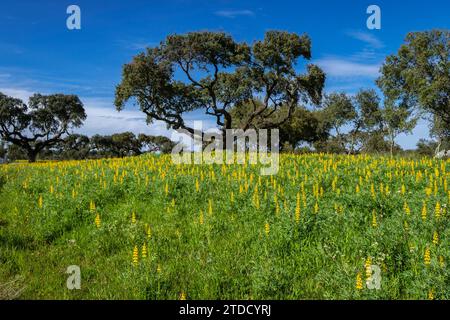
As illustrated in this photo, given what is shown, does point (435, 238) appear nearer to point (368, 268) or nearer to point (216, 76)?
point (368, 268)

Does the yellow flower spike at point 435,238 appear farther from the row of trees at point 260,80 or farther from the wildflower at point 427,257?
the row of trees at point 260,80

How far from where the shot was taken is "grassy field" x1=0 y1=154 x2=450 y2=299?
18.7ft

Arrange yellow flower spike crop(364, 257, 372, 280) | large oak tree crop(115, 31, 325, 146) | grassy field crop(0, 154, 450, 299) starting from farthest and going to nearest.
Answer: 1. large oak tree crop(115, 31, 325, 146)
2. grassy field crop(0, 154, 450, 299)
3. yellow flower spike crop(364, 257, 372, 280)

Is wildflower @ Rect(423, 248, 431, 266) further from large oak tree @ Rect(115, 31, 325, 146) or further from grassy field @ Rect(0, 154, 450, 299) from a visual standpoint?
large oak tree @ Rect(115, 31, 325, 146)

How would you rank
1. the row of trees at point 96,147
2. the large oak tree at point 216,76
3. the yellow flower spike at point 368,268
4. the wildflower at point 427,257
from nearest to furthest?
the yellow flower spike at point 368,268 < the wildflower at point 427,257 < the large oak tree at point 216,76 < the row of trees at point 96,147

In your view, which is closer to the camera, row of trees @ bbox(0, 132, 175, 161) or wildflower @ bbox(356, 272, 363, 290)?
wildflower @ bbox(356, 272, 363, 290)

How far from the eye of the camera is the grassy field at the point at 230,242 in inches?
224

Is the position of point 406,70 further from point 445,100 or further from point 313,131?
point 313,131

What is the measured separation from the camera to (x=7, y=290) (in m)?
6.07

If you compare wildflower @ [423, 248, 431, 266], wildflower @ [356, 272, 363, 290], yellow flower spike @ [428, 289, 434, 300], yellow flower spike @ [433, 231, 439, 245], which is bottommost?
yellow flower spike @ [428, 289, 434, 300]

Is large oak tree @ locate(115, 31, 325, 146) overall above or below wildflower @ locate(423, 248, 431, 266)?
above

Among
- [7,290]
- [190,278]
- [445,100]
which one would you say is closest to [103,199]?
[7,290]

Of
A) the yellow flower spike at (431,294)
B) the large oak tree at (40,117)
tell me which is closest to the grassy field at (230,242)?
the yellow flower spike at (431,294)

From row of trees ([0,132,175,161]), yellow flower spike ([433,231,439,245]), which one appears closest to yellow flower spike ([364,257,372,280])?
yellow flower spike ([433,231,439,245])
